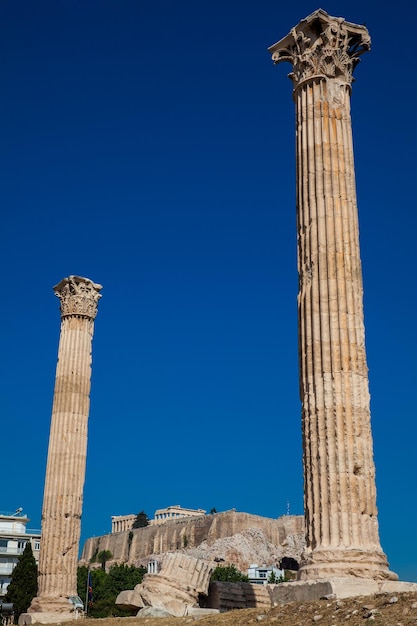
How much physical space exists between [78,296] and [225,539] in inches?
2962

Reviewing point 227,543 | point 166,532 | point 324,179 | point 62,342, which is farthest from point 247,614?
point 166,532

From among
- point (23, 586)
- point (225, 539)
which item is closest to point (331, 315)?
point (23, 586)

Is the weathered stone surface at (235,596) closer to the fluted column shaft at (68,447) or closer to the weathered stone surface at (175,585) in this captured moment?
the weathered stone surface at (175,585)

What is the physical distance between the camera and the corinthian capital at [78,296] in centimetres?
2647

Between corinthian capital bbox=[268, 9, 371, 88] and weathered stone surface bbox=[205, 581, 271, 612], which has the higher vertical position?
corinthian capital bbox=[268, 9, 371, 88]

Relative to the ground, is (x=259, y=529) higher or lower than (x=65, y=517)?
higher

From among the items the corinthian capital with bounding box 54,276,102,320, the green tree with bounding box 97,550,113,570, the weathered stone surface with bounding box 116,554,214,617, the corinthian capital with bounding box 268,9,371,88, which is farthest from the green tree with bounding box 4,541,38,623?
the green tree with bounding box 97,550,113,570

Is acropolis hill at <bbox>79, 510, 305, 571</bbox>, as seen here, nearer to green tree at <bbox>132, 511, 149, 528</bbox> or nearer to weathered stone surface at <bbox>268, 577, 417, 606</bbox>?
green tree at <bbox>132, 511, 149, 528</bbox>

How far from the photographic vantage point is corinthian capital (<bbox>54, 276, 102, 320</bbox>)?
86.8ft

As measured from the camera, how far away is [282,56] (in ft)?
51.8

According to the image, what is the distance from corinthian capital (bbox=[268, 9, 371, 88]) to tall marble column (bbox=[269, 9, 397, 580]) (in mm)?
19

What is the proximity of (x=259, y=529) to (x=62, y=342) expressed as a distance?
7816 centimetres

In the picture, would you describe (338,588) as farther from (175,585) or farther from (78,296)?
(78,296)

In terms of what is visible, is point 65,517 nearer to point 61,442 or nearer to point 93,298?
point 61,442
